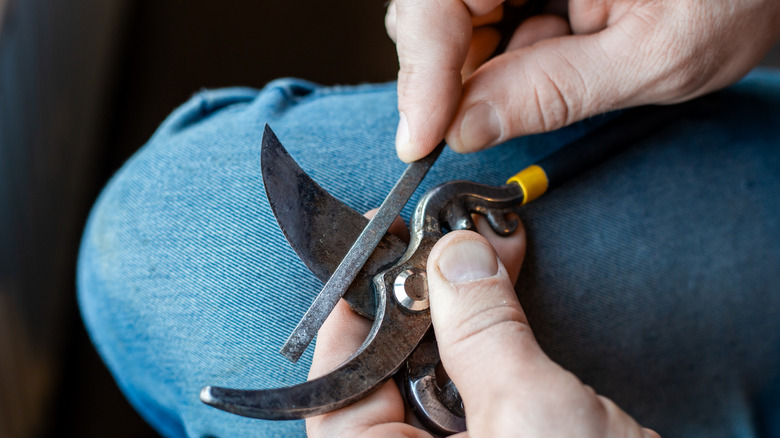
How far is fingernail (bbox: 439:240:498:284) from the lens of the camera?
0.65 meters

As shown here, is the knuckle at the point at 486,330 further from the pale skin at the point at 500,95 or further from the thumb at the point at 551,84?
the thumb at the point at 551,84

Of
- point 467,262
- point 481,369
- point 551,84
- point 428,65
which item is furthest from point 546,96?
point 481,369

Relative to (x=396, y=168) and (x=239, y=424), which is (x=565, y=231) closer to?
(x=396, y=168)

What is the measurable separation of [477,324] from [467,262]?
0.07 meters

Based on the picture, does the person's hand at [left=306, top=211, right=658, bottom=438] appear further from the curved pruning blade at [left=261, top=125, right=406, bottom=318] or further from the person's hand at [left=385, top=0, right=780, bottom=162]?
the person's hand at [left=385, top=0, right=780, bottom=162]

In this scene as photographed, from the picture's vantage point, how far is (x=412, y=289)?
2.25 feet

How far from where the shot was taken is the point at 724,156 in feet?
3.04

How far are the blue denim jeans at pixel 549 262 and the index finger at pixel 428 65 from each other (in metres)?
0.09

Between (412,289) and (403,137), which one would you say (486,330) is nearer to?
(412,289)

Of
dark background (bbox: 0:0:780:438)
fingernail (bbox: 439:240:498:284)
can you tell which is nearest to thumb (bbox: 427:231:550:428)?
fingernail (bbox: 439:240:498:284)

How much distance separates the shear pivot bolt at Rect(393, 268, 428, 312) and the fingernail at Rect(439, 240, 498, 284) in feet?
0.15

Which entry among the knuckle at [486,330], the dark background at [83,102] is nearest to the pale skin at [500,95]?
the knuckle at [486,330]

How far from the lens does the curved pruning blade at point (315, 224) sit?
0.68 metres

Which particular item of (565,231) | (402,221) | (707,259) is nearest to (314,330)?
(402,221)
